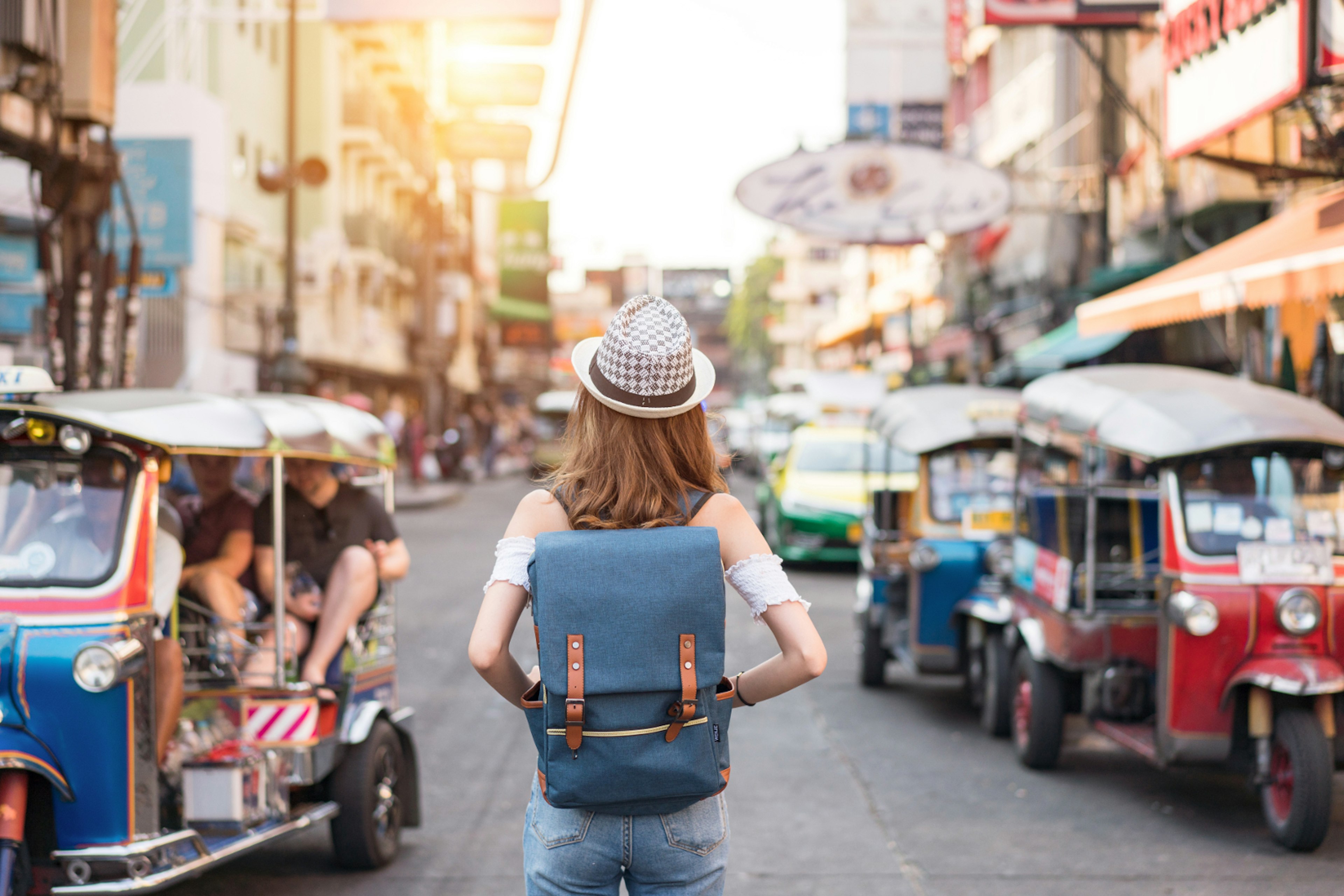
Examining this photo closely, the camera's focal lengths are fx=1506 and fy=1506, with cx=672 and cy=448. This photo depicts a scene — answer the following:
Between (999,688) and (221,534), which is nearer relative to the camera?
(221,534)

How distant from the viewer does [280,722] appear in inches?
229

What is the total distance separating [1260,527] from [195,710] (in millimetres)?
4727

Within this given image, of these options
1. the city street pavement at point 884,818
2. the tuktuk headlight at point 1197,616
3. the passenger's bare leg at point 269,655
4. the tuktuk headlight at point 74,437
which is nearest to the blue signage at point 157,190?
the city street pavement at point 884,818

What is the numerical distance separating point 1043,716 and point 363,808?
3.71 meters

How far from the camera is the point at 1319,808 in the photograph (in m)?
6.23

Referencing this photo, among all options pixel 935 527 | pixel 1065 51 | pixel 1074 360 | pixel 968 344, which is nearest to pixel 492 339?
pixel 968 344

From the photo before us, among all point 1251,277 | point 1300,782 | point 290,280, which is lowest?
point 1300,782

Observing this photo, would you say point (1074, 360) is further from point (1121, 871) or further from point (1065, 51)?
point (1121, 871)

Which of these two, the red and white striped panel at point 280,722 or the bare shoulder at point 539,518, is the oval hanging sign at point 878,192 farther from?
the bare shoulder at point 539,518

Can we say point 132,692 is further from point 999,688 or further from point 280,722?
point 999,688

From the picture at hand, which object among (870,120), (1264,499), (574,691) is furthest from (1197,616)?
(870,120)

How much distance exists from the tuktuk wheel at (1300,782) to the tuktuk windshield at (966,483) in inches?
169

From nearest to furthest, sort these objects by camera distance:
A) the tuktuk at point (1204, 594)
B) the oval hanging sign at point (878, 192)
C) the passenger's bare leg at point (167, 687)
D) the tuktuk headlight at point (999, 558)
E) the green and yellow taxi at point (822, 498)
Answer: the passenger's bare leg at point (167, 687) → the tuktuk at point (1204, 594) → the tuktuk headlight at point (999, 558) → the green and yellow taxi at point (822, 498) → the oval hanging sign at point (878, 192)

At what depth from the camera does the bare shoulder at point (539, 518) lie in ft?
9.64
